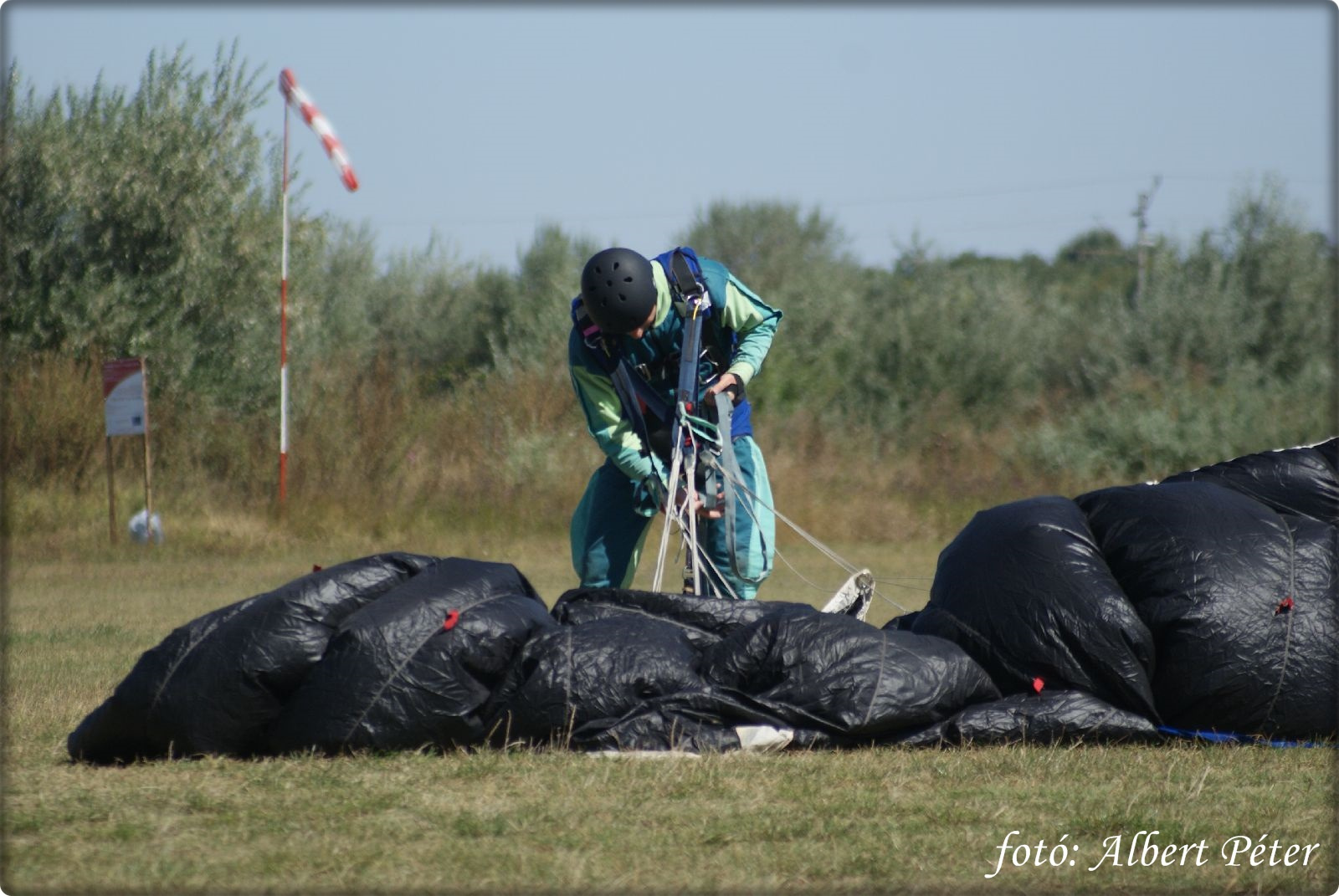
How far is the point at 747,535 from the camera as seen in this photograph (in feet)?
18.1

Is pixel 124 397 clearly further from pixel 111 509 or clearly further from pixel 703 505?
pixel 703 505

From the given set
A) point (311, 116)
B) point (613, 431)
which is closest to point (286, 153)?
point (311, 116)

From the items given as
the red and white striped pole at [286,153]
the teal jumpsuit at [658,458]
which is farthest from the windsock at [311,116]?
the teal jumpsuit at [658,458]

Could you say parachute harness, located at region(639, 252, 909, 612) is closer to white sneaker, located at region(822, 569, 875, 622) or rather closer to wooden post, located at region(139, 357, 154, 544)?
white sneaker, located at region(822, 569, 875, 622)

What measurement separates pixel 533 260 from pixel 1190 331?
10658mm

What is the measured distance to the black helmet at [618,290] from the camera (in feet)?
17.0

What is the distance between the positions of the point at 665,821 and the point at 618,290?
2.35m

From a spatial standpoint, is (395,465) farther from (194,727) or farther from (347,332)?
(194,727)

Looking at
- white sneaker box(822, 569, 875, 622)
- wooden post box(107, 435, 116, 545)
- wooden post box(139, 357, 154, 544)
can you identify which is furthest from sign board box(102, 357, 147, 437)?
white sneaker box(822, 569, 875, 622)

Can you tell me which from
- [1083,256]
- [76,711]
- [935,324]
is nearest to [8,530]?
[76,711]

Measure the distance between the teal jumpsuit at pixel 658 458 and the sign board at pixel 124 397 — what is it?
764cm

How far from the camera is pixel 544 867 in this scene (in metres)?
3.01

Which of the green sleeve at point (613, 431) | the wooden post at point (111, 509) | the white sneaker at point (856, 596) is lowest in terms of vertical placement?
the wooden post at point (111, 509)

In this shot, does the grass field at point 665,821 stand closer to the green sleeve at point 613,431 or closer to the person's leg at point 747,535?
the person's leg at point 747,535
